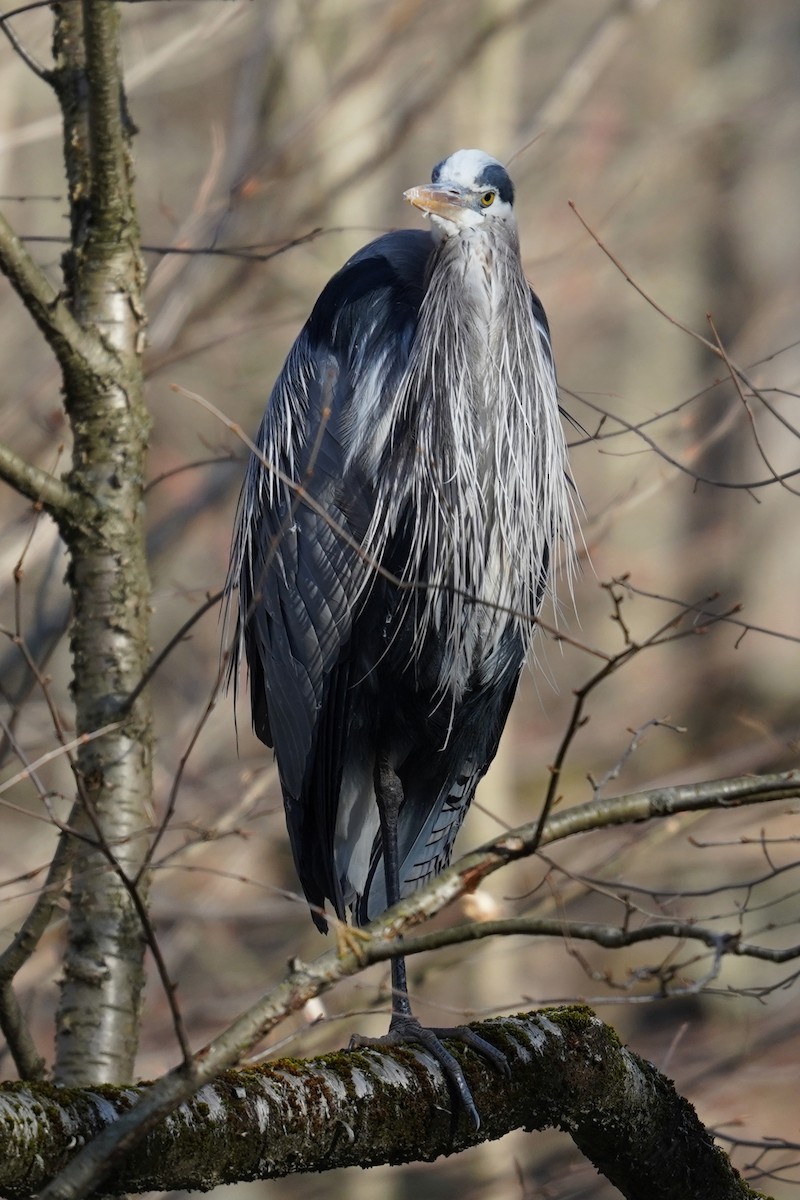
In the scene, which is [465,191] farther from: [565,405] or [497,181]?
[565,405]

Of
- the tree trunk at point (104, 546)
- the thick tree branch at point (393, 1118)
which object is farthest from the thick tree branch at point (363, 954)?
the tree trunk at point (104, 546)

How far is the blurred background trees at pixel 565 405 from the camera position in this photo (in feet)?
15.1

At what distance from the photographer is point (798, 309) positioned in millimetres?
7008

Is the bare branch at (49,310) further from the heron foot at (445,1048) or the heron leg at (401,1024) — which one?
the heron foot at (445,1048)

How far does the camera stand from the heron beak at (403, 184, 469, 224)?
114 inches

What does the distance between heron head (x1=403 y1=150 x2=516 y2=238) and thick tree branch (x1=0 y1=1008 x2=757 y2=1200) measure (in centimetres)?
169

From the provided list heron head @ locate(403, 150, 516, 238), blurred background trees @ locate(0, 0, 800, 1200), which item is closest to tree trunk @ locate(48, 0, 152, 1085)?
blurred background trees @ locate(0, 0, 800, 1200)

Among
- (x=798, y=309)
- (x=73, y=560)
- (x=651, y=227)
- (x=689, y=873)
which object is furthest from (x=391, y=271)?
(x=651, y=227)

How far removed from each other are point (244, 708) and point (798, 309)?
11.5 feet

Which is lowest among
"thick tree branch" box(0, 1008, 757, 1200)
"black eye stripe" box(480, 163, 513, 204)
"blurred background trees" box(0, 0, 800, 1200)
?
"thick tree branch" box(0, 1008, 757, 1200)

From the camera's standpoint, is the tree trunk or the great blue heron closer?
the tree trunk

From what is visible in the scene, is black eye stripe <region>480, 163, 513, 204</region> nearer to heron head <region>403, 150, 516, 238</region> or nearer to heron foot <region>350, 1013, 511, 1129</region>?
heron head <region>403, 150, 516, 238</region>

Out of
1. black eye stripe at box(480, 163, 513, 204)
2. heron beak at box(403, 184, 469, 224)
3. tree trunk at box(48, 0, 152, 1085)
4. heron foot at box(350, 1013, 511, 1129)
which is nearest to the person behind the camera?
heron foot at box(350, 1013, 511, 1129)

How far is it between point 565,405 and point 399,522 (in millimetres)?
4832
